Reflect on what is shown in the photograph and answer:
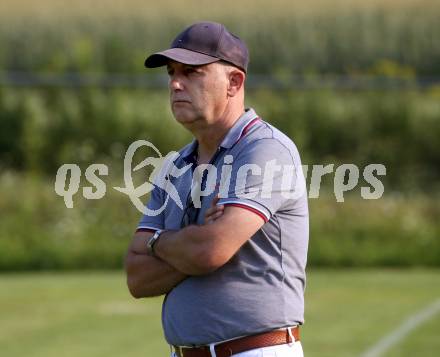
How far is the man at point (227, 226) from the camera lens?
15.1 feet

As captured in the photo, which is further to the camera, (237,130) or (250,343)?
(237,130)

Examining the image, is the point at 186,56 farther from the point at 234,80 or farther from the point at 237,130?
the point at 237,130

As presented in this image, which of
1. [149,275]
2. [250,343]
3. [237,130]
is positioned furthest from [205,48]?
[250,343]

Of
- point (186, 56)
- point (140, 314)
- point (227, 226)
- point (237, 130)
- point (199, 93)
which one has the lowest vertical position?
point (140, 314)

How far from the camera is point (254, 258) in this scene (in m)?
4.63

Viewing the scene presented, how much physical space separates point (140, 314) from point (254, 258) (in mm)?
8899

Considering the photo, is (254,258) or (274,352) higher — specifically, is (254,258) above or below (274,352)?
above

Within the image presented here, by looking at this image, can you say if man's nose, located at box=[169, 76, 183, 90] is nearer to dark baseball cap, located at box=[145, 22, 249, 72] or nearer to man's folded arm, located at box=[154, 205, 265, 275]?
dark baseball cap, located at box=[145, 22, 249, 72]

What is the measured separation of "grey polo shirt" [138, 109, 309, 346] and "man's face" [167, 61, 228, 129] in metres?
0.14

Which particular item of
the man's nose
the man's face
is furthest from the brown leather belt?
the man's nose

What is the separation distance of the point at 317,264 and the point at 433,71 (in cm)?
1038

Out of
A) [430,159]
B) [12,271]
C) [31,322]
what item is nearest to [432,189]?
[430,159]

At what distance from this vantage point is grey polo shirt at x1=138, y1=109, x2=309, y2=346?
461 centimetres

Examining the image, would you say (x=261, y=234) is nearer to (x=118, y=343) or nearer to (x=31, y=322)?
(x=118, y=343)
